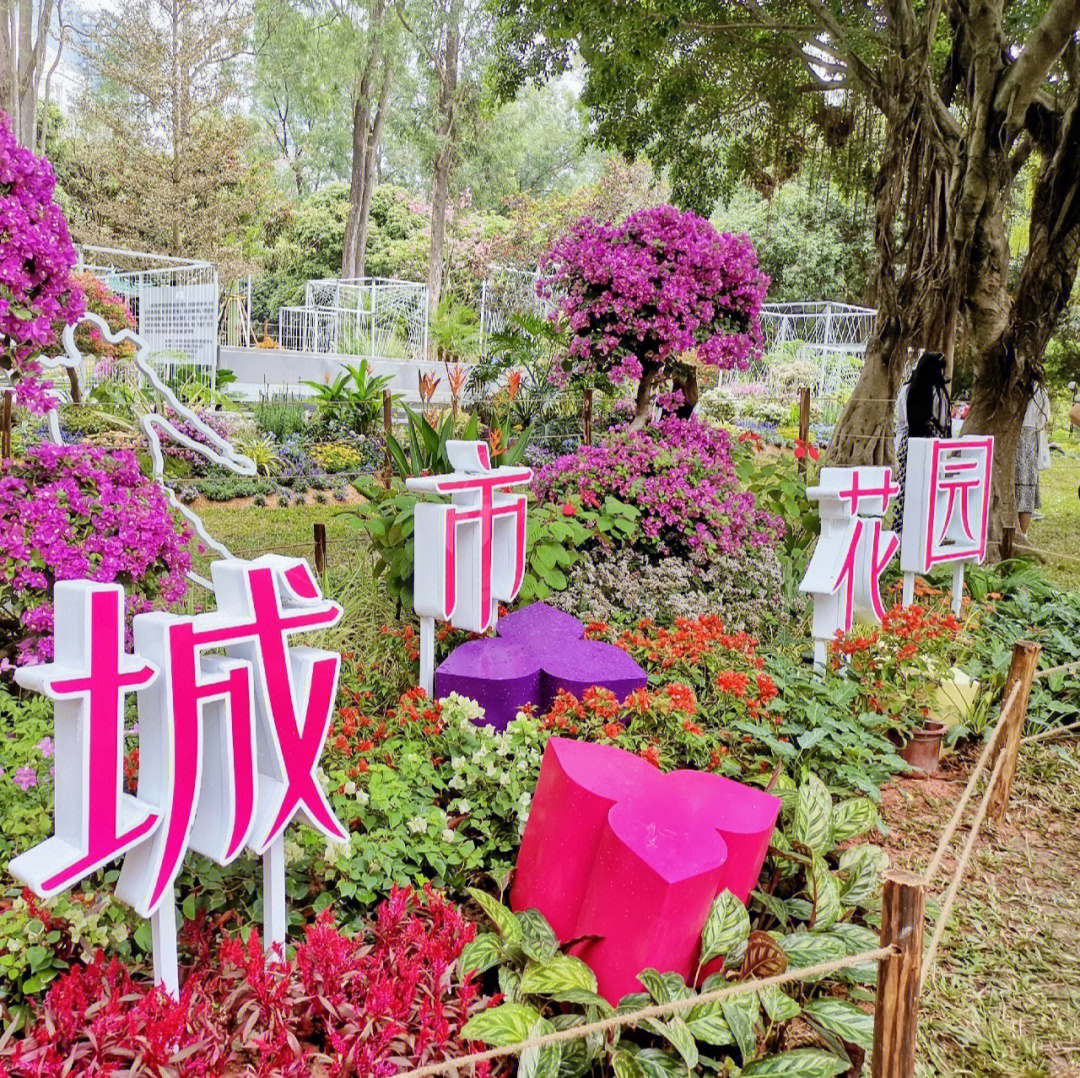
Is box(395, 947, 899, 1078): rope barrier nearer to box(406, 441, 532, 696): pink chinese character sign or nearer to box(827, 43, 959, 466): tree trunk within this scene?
box(406, 441, 532, 696): pink chinese character sign

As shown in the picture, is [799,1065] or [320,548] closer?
[799,1065]

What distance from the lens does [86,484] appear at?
306cm

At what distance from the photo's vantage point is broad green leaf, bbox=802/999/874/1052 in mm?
1993

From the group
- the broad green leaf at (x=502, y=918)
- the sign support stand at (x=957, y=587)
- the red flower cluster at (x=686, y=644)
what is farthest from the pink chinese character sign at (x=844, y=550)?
the broad green leaf at (x=502, y=918)

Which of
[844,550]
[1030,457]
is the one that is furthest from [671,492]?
[1030,457]

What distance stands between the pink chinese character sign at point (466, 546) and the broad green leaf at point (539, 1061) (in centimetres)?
158

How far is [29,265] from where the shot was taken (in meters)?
2.81

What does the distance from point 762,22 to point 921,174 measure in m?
2.32

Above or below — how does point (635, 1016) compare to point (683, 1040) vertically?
above

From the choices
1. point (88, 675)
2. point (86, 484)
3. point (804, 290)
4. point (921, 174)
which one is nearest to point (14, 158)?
point (86, 484)

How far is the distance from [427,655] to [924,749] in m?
1.84

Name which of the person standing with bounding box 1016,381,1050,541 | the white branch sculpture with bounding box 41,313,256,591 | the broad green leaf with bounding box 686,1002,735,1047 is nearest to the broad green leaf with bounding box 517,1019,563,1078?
the broad green leaf with bounding box 686,1002,735,1047

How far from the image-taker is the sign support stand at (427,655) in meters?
3.34

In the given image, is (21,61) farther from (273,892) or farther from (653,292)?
(273,892)
